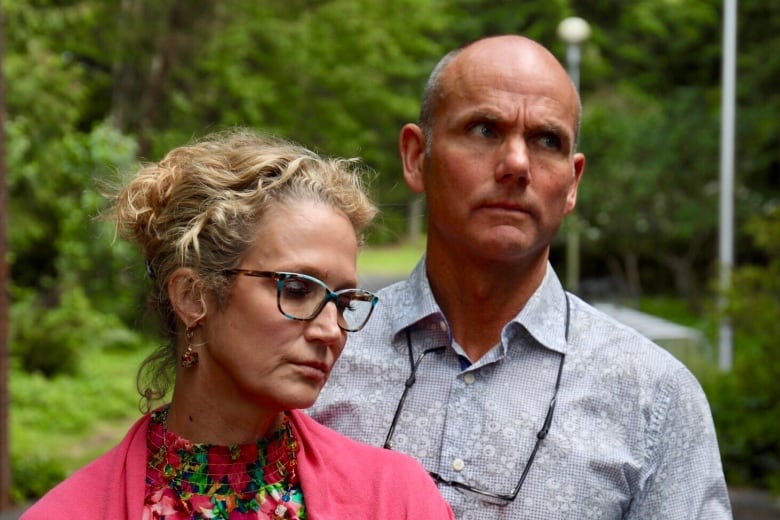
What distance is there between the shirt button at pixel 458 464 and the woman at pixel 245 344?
1.26 ft

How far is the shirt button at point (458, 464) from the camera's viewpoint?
2.90 meters

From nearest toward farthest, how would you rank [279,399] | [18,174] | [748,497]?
[279,399] < [748,497] < [18,174]

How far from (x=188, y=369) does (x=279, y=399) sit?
244 millimetres

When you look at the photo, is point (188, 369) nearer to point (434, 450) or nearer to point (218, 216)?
point (218, 216)

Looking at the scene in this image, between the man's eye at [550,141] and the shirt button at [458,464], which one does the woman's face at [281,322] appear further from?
the man's eye at [550,141]

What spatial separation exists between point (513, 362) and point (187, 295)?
3.13 feet

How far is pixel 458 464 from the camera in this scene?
2.90 meters

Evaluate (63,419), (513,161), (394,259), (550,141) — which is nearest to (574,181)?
(550,141)

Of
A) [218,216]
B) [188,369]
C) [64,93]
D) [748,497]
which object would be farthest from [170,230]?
[64,93]

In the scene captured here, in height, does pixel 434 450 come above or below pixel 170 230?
below

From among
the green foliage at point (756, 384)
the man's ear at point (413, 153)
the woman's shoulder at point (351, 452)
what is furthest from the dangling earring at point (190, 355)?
the green foliage at point (756, 384)

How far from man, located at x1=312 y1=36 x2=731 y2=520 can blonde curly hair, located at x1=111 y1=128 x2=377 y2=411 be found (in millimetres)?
504

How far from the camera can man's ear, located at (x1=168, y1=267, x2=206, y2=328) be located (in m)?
2.38

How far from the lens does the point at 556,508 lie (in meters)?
2.84
